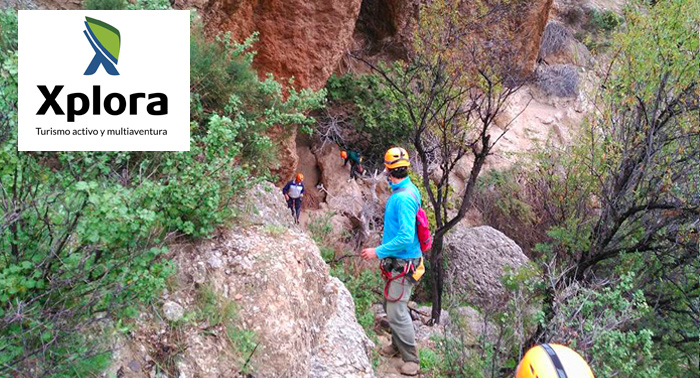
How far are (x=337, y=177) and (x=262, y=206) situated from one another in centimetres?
783

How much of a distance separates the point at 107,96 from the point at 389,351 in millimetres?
3616

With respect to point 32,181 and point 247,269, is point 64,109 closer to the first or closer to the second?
point 32,181

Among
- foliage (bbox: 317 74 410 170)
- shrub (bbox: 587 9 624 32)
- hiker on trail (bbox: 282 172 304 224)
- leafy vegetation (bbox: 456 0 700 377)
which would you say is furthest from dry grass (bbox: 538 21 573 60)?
leafy vegetation (bbox: 456 0 700 377)

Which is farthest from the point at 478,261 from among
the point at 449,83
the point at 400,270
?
the point at 400,270

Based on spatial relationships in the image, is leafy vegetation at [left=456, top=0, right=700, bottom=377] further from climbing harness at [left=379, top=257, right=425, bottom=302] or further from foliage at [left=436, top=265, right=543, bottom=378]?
climbing harness at [left=379, top=257, right=425, bottom=302]

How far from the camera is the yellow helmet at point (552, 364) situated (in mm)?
2311

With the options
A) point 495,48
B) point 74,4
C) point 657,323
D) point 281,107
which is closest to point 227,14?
point 74,4

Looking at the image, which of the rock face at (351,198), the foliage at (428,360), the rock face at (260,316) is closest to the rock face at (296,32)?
the rock face at (351,198)

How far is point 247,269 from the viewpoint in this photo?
3836 mm

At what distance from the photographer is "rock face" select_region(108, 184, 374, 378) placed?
3205 mm

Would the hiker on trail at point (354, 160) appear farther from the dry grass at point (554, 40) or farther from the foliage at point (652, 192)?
the dry grass at point (554, 40)

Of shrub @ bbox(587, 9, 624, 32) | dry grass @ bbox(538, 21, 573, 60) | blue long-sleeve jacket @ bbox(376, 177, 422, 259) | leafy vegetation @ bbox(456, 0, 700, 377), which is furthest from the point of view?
shrub @ bbox(587, 9, 624, 32)

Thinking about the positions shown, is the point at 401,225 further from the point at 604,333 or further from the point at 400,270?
the point at 604,333

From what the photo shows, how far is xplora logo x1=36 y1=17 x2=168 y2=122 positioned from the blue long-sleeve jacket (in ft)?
6.98
